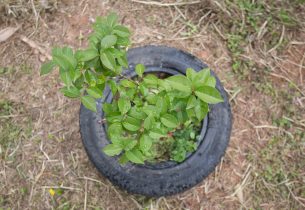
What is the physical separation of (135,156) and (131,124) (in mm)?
135

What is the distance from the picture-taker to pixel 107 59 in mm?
1405

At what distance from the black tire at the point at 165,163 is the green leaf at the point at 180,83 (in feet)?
3.03

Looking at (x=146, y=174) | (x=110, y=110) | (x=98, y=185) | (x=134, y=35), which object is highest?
(x=110, y=110)

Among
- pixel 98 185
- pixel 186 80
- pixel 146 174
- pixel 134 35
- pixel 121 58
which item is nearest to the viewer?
pixel 186 80

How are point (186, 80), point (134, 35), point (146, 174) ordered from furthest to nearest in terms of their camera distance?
point (134, 35), point (146, 174), point (186, 80)

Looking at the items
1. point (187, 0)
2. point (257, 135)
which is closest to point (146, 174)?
point (257, 135)

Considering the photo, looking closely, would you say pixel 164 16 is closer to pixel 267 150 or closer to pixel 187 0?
pixel 187 0

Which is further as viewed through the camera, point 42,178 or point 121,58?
point 42,178

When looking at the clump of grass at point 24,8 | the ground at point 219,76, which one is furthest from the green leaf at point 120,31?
the clump of grass at point 24,8

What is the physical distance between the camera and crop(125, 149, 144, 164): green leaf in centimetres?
154

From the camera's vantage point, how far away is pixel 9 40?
9.25 feet

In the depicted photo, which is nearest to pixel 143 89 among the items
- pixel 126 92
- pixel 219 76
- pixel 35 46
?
pixel 126 92

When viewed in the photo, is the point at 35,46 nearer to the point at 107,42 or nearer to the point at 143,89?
the point at 143,89

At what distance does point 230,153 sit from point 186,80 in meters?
1.30
